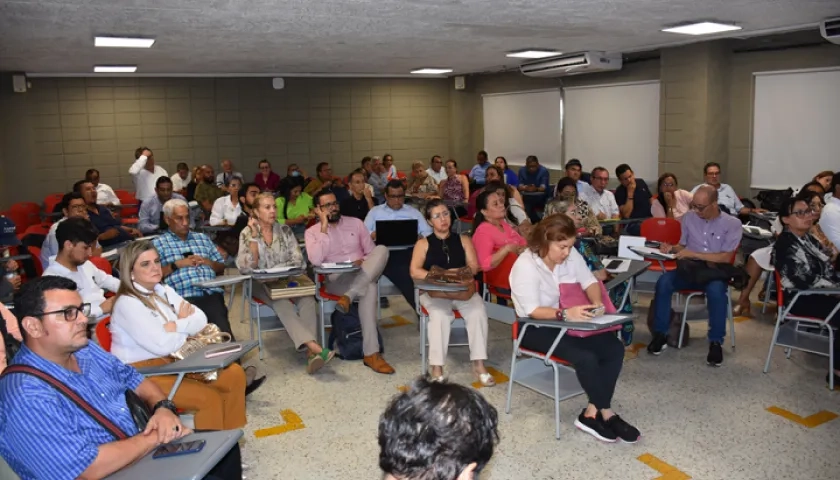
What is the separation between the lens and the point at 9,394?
2.11 m

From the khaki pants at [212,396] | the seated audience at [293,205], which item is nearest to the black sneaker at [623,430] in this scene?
the khaki pants at [212,396]

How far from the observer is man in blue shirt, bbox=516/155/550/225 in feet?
34.1

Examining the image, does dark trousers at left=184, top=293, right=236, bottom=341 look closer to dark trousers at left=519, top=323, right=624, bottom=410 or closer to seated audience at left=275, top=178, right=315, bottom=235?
dark trousers at left=519, top=323, right=624, bottom=410

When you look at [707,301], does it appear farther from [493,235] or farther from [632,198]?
[632,198]

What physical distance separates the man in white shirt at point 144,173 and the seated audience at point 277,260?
6219 millimetres

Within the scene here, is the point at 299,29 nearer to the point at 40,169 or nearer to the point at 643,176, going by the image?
the point at 643,176

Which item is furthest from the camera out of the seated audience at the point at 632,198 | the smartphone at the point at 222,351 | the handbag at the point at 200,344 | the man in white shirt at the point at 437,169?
the man in white shirt at the point at 437,169

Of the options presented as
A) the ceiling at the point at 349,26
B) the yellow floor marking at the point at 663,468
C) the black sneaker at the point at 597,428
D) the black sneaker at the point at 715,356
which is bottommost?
the yellow floor marking at the point at 663,468

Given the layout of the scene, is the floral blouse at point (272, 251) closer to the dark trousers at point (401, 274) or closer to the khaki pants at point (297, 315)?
the khaki pants at point (297, 315)

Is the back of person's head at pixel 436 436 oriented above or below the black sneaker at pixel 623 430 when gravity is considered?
above

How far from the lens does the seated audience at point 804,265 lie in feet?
14.6

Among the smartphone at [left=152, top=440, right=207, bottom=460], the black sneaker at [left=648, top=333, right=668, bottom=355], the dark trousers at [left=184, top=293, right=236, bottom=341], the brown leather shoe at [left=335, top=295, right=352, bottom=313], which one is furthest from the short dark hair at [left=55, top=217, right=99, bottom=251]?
the black sneaker at [left=648, top=333, right=668, bottom=355]

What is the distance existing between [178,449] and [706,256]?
420 centimetres

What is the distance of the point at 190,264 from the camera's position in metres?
4.78
